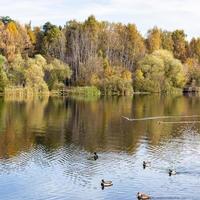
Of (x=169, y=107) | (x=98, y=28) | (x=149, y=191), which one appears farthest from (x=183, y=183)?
(x=98, y=28)

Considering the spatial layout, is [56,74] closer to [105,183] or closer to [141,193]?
[105,183]

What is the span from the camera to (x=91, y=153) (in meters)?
42.5

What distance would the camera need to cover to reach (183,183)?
32.5 m

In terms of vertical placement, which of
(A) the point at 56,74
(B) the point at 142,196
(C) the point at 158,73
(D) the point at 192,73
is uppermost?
(D) the point at 192,73

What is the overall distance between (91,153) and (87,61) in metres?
81.1

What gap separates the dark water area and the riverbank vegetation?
125 feet

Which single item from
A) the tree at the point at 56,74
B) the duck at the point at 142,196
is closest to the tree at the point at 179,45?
the tree at the point at 56,74

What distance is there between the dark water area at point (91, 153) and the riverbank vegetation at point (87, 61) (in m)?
38.1

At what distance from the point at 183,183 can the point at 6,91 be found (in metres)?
78.3

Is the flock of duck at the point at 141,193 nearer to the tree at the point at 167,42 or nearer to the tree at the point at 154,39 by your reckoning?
the tree at the point at 154,39

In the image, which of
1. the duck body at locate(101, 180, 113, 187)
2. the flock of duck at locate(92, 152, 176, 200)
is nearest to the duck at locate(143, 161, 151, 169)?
the flock of duck at locate(92, 152, 176, 200)

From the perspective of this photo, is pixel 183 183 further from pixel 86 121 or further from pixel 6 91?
pixel 6 91

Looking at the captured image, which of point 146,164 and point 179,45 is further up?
point 179,45

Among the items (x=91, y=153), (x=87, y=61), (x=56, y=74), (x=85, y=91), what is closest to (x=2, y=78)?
(x=56, y=74)
